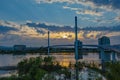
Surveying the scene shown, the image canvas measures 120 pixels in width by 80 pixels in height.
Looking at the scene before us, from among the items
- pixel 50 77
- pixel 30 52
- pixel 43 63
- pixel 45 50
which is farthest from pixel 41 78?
pixel 30 52

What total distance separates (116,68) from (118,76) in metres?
0.46

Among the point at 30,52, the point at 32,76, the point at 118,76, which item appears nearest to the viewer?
the point at 118,76

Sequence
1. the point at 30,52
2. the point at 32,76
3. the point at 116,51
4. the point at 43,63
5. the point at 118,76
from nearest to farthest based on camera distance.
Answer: the point at 118,76 → the point at 32,76 → the point at 43,63 → the point at 116,51 → the point at 30,52

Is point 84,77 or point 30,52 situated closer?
point 84,77

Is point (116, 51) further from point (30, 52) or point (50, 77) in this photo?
point (30, 52)

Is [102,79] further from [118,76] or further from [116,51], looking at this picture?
[116,51]

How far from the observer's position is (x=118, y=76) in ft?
53.5

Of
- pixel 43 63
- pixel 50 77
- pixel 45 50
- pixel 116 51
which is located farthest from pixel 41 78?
pixel 45 50

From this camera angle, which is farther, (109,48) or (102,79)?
(109,48)

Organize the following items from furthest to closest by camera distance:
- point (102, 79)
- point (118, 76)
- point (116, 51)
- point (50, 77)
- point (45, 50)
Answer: point (45, 50) < point (116, 51) < point (50, 77) < point (102, 79) < point (118, 76)

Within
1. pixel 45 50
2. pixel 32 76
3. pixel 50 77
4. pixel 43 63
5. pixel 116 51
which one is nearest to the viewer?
pixel 50 77

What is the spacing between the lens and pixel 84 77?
20.6 metres

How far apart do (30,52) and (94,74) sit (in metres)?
66.2

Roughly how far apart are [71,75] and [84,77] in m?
0.86
